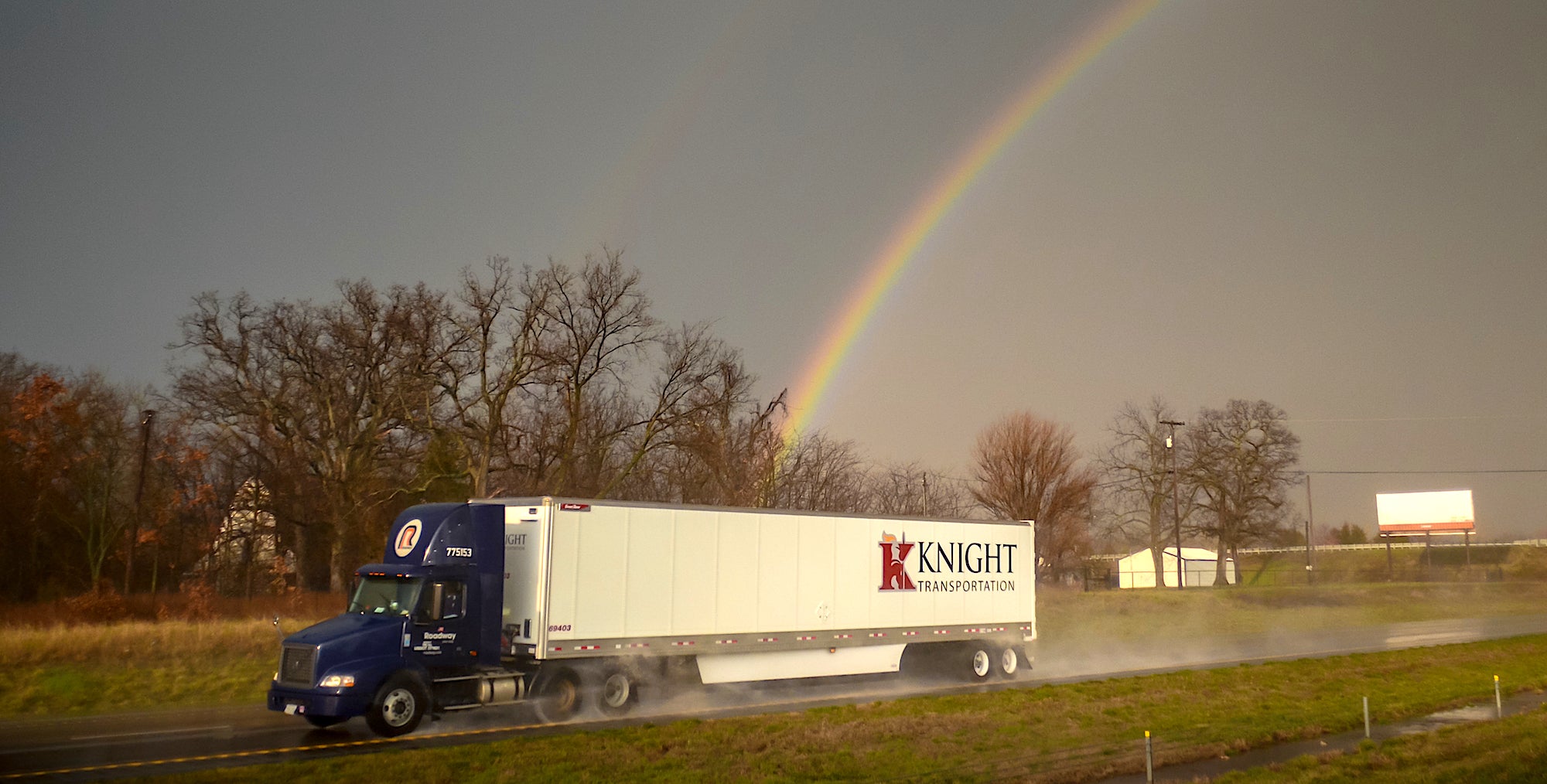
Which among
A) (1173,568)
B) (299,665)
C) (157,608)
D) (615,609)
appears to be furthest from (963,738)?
(1173,568)

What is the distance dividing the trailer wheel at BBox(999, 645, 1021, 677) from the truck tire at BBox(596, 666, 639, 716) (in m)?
10.6

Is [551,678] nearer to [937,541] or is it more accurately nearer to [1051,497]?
[937,541]

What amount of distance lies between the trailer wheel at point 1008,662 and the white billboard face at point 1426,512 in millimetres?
83649

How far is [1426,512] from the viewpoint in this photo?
9750cm

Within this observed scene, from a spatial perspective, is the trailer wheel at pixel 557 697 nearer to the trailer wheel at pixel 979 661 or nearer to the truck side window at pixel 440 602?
the truck side window at pixel 440 602

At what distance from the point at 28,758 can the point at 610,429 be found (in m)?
35.9

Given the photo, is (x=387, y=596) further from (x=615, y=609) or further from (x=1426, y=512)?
(x=1426, y=512)

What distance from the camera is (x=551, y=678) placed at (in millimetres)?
19594

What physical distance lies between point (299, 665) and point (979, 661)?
15722mm

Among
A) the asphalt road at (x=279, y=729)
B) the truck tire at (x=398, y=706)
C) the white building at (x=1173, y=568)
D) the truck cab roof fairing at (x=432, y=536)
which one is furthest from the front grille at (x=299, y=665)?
the white building at (x=1173, y=568)

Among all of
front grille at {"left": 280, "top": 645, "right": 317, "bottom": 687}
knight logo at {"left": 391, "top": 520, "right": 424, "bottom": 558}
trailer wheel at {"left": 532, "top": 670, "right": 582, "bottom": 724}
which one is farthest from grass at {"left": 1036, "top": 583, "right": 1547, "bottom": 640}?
front grille at {"left": 280, "top": 645, "right": 317, "bottom": 687}

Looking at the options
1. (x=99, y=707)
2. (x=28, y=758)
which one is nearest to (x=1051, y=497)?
(x=99, y=707)

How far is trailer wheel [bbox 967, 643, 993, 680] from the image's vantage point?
27.0m

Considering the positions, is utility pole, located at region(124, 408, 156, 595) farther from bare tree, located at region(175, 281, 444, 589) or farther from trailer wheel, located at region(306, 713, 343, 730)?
trailer wheel, located at region(306, 713, 343, 730)
